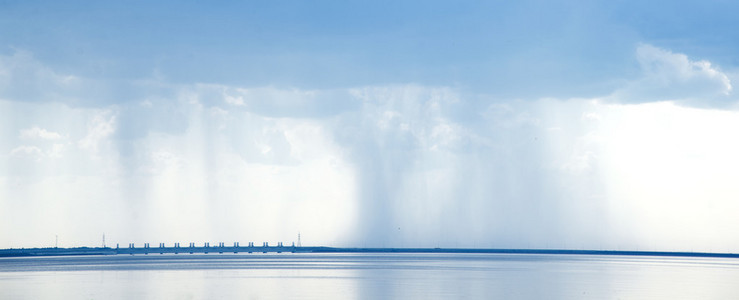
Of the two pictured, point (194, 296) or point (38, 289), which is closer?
point (194, 296)

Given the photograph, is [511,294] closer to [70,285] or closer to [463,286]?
[463,286]

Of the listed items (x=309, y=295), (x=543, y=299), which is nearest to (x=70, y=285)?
(x=309, y=295)

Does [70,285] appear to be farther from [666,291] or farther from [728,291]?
[728,291]

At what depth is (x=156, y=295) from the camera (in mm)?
77000

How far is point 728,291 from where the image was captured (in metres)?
86.4

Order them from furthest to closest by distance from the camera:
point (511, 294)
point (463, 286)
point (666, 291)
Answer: point (463, 286) < point (666, 291) < point (511, 294)

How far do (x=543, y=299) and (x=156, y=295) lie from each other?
34.8 m

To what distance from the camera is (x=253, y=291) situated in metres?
82.9

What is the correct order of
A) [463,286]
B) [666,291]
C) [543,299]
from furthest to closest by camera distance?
[463,286], [666,291], [543,299]

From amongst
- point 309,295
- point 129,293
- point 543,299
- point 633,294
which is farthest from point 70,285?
point 633,294

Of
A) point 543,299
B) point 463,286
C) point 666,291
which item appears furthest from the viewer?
point 463,286

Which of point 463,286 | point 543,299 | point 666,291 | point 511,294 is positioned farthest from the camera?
point 463,286

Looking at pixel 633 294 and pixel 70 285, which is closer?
pixel 633 294

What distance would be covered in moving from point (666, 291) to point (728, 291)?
23.6 ft
